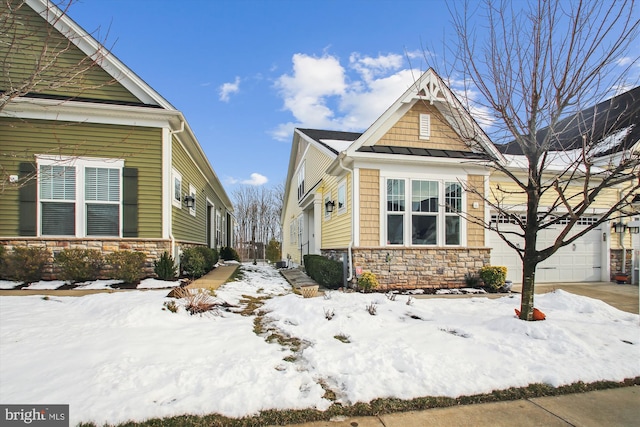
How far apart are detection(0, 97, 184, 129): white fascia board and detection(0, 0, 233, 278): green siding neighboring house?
0.02 m

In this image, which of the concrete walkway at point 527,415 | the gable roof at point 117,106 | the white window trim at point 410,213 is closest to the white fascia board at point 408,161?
the white window trim at point 410,213

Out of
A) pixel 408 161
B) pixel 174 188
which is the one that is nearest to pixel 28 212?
pixel 174 188

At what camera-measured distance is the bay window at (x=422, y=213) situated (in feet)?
29.1

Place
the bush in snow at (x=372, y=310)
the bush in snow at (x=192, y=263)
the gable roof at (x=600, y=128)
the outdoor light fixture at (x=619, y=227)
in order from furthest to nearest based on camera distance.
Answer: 1. the outdoor light fixture at (x=619, y=227)
2. the bush in snow at (x=192, y=263)
3. the bush in snow at (x=372, y=310)
4. the gable roof at (x=600, y=128)

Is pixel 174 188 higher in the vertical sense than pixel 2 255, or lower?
higher

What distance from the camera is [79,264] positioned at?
7.54 m

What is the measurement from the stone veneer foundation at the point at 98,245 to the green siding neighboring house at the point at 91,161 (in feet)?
0.07

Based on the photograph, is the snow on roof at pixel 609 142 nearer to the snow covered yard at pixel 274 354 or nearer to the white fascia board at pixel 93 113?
the snow covered yard at pixel 274 354

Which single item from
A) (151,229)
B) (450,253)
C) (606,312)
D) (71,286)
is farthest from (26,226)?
(606,312)

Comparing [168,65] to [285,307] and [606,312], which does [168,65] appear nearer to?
[285,307]

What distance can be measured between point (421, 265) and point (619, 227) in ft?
24.5

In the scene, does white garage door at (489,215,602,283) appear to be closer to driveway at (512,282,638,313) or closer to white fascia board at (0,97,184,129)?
driveway at (512,282,638,313)

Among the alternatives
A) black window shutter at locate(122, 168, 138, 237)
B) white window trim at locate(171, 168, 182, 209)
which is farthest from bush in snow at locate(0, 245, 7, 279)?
white window trim at locate(171, 168, 182, 209)

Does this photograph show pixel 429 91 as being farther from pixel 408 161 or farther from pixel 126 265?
pixel 126 265
